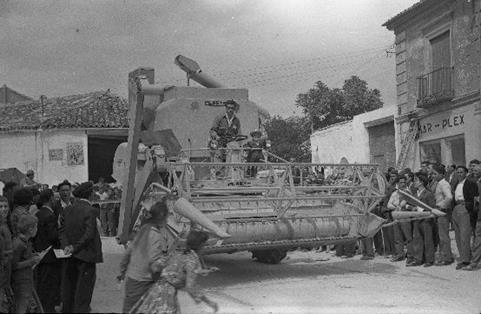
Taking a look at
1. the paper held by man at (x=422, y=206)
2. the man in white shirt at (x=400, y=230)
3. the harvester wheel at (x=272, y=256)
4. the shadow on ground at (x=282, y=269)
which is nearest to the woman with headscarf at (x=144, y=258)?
the shadow on ground at (x=282, y=269)

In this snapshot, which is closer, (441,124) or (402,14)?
(441,124)

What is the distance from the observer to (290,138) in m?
40.2

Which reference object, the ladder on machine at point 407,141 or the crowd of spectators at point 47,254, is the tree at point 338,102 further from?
the crowd of spectators at point 47,254

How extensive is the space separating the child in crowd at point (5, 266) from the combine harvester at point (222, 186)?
2.18 meters

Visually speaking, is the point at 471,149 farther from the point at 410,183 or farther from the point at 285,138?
the point at 285,138

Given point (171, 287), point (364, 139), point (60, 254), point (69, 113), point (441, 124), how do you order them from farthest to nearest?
point (364, 139)
point (69, 113)
point (441, 124)
point (60, 254)
point (171, 287)

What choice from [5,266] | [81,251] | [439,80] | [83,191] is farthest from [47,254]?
[439,80]

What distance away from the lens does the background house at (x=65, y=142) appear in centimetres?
2295

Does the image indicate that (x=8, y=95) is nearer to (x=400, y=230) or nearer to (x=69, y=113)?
(x=69, y=113)

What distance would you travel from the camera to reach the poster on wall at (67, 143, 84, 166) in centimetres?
2283

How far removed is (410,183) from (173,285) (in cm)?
746

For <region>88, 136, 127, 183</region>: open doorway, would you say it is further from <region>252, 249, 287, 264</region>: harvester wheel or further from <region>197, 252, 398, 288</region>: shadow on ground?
<region>252, 249, 287, 264</region>: harvester wheel

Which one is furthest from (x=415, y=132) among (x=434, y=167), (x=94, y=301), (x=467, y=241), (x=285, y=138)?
(x=285, y=138)

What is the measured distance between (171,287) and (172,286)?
0.01 metres
